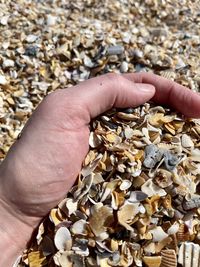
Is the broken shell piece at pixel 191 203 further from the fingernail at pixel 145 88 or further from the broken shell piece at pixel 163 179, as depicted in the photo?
the fingernail at pixel 145 88

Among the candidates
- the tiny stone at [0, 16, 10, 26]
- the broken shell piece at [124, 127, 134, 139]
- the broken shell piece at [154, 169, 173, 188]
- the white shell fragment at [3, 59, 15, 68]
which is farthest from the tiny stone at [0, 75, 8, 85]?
the broken shell piece at [154, 169, 173, 188]

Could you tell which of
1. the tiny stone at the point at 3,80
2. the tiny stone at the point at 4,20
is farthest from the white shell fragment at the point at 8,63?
the tiny stone at the point at 4,20

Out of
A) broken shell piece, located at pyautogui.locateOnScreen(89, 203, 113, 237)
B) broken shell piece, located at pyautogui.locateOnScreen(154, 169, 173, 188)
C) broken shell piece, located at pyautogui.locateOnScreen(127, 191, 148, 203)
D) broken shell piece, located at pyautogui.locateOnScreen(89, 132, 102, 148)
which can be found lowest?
broken shell piece, located at pyautogui.locateOnScreen(89, 203, 113, 237)

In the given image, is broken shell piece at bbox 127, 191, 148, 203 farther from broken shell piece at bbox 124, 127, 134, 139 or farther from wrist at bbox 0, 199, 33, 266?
wrist at bbox 0, 199, 33, 266

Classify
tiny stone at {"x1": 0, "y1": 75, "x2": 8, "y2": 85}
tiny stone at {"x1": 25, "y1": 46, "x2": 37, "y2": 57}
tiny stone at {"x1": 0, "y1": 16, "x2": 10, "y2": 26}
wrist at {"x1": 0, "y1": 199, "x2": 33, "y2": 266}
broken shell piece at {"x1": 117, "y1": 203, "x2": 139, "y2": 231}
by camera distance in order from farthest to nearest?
tiny stone at {"x1": 0, "y1": 16, "x2": 10, "y2": 26} → tiny stone at {"x1": 25, "y1": 46, "x2": 37, "y2": 57} → tiny stone at {"x1": 0, "y1": 75, "x2": 8, "y2": 85} → wrist at {"x1": 0, "y1": 199, "x2": 33, "y2": 266} → broken shell piece at {"x1": 117, "y1": 203, "x2": 139, "y2": 231}

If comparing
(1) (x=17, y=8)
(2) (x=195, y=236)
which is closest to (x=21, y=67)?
(1) (x=17, y=8)

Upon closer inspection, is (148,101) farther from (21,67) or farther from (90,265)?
(21,67)

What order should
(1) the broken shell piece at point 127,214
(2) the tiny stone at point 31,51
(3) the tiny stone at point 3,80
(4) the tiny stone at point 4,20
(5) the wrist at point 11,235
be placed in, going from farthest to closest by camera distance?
1. (4) the tiny stone at point 4,20
2. (2) the tiny stone at point 31,51
3. (3) the tiny stone at point 3,80
4. (5) the wrist at point 11,235
5. (1) the broken shell piece at point 127,214

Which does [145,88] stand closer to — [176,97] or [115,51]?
[176,97]
